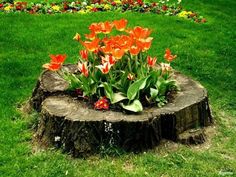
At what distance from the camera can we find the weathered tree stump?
Answer: 6266 mm

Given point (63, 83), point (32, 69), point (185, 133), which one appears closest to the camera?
point (185, 133)

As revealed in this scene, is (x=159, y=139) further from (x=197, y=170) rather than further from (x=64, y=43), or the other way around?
(x=64, y=43)

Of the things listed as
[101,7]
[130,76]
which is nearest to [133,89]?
[130,76]

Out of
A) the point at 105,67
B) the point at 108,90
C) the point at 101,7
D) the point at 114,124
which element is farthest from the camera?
the point at 101,7

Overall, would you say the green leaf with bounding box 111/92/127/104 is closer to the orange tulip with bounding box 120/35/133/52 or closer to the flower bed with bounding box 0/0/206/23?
the orange tulip with bounding box 120/35/133/52

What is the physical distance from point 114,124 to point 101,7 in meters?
6.84

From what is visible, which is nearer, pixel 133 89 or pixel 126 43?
pixel 133 89

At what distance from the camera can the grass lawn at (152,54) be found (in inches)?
245

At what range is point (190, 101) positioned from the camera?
22.4ft

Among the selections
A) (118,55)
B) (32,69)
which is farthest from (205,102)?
(32,69)

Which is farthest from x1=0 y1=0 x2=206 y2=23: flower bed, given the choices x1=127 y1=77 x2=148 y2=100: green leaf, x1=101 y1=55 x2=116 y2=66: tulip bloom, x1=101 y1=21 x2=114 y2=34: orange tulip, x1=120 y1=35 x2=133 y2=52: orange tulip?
x1=127 y1=77 x2=148 y2=100: green leaf

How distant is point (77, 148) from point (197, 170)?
1416mm

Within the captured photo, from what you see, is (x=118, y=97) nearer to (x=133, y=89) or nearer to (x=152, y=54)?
(x=133, y=89)

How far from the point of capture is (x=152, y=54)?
33.1 feet
